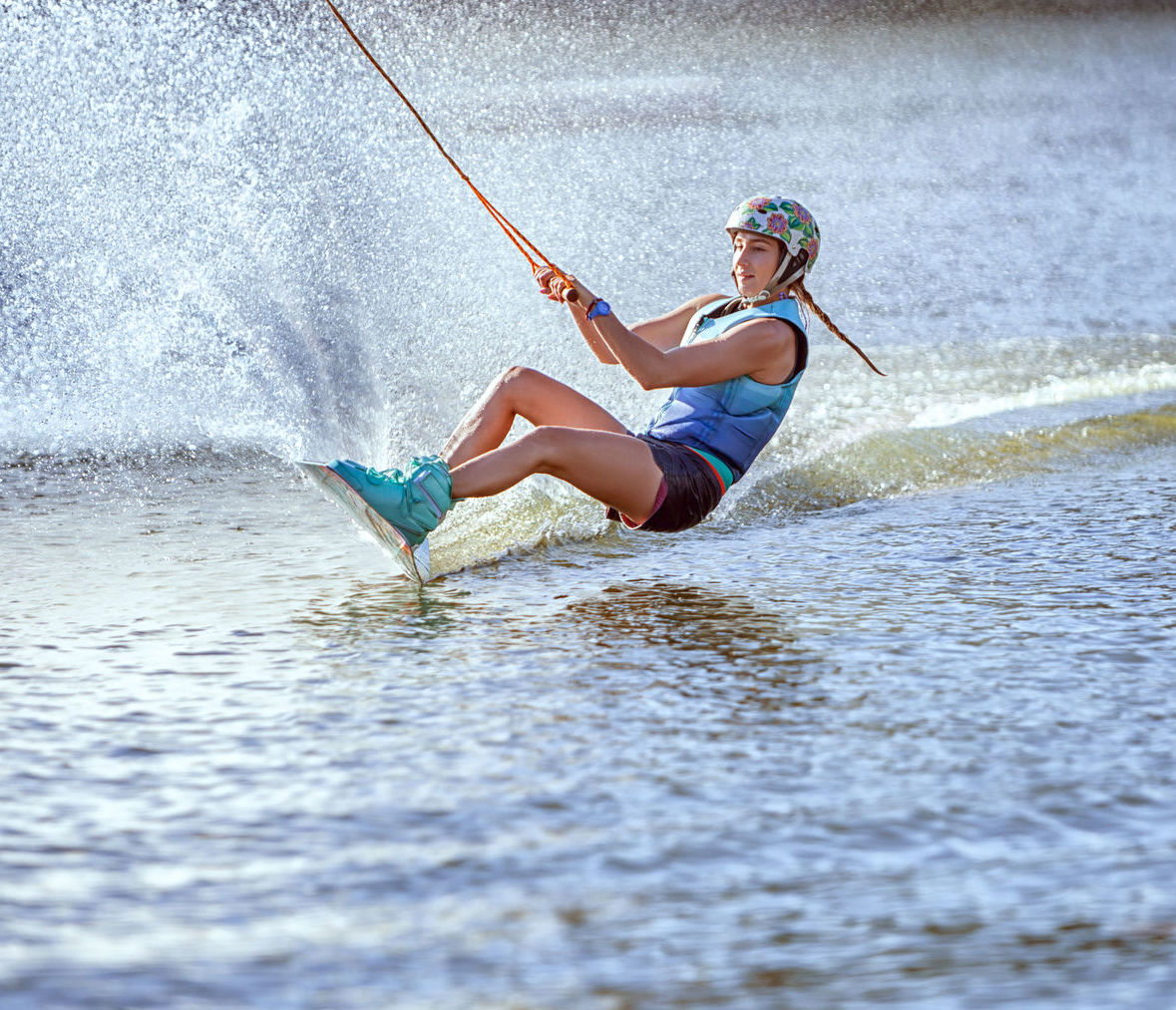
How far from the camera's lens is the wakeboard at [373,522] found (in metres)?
3.77

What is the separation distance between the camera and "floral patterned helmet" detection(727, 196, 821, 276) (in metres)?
4.28

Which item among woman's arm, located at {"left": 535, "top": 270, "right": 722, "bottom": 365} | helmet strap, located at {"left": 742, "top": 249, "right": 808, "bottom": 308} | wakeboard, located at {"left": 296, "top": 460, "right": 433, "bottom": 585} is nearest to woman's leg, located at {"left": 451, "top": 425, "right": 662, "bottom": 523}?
wakeboard, located at {"left": 296, "top": 460, "right": 433, "bottom": 585}

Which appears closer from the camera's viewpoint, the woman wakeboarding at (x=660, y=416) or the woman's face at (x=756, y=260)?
the woman wakeboarding at (x=660, y=416)

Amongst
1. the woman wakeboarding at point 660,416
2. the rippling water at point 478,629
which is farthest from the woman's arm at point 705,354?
the rippling water at point 478,629

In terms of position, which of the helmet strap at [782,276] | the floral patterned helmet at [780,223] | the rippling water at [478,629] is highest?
the floral patterned helmet at [780,223]

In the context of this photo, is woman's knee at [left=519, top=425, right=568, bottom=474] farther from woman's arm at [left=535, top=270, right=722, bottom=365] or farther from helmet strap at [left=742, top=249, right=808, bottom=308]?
helmet strap at [left=742, top=249, right=808, bottom=308]

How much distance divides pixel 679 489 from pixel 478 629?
0.82 metres

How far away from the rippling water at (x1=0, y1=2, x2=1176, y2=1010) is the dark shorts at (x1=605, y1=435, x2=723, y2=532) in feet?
0.59

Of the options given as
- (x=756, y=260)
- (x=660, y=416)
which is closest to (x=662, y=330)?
(x=660, y=416)

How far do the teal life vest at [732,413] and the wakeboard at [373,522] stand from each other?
2.69 feet

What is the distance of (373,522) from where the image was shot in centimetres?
389

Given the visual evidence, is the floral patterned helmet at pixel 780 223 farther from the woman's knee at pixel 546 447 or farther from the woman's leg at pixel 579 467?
the woman's knee at pixel 546 447

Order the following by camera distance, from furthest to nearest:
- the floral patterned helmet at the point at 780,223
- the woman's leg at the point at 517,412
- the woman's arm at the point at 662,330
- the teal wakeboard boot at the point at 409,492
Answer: the woman's arm at the point at 662,330, the floral patterned helmet at the point at 780,223, the woman's leg at the point at 517,412, the teal wakeboard boot at the point at 409,492

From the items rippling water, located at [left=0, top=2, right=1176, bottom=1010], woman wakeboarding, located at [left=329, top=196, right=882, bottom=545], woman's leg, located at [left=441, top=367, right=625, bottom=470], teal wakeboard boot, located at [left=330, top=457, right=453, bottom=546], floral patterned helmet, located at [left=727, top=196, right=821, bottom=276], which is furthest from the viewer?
floral patterned helmet, located at [left=727, top=196, right=821, bottom=276]
